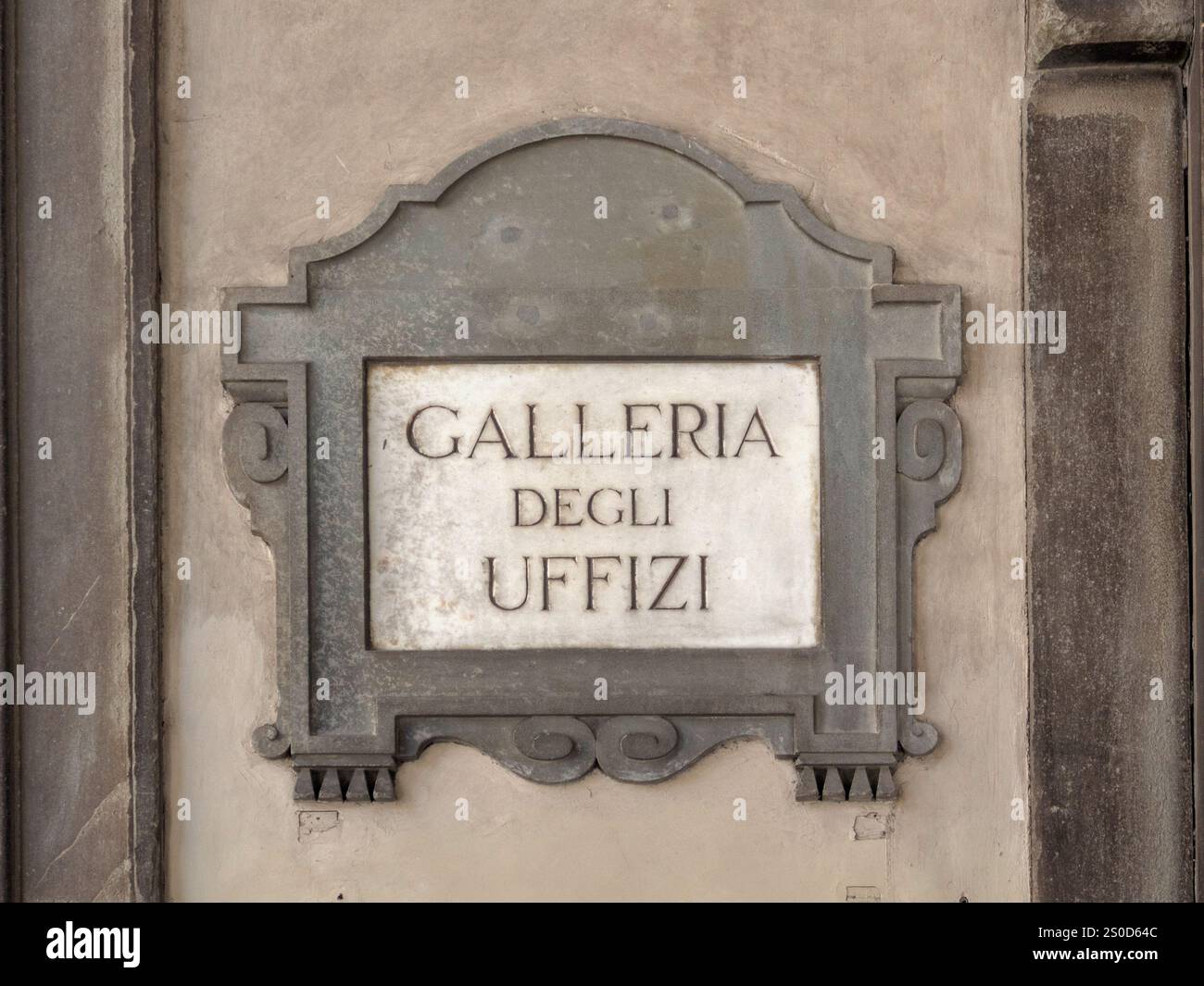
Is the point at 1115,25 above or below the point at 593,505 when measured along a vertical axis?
above

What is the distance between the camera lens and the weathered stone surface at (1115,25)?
298cm

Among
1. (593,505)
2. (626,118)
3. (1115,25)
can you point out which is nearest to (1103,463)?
(1115,25)

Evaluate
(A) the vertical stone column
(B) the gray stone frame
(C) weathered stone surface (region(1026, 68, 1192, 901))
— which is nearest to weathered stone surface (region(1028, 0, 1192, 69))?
(C) weathered stone surface (region(1026, 68, 1192, 901))

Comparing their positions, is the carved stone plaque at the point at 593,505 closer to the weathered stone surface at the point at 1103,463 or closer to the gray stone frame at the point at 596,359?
the gray stone frame at the point at 596,359

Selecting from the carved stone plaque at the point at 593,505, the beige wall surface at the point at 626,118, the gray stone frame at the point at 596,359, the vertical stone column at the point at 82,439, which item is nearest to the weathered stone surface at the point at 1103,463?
the beige wall surface at the point at 626,118

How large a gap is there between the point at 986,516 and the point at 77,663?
258 cm

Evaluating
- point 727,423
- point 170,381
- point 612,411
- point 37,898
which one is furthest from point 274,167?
point 37,898

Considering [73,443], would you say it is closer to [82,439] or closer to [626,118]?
[82,439]

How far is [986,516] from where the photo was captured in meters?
3.11

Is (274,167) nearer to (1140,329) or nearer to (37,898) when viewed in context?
(37,898)

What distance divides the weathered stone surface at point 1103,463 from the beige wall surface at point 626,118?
0.25 feet

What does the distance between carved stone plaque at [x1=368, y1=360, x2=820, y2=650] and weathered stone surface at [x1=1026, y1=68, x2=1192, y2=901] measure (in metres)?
0.68

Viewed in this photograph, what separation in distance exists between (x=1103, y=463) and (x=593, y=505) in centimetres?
143

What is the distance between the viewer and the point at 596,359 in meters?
3.08
